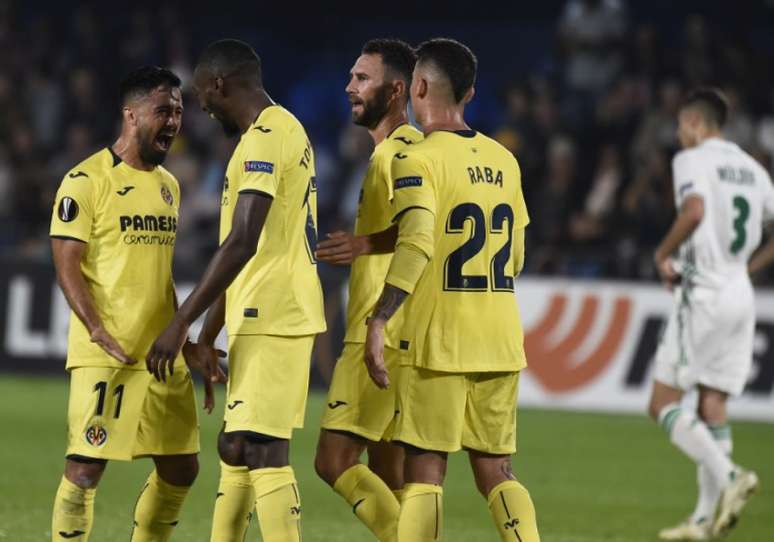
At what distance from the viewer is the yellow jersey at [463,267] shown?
5.59 meters

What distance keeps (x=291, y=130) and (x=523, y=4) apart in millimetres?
14757

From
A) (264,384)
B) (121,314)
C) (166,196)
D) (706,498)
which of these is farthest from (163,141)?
(706,498)

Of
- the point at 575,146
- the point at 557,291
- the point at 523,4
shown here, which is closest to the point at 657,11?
the point at 523,4

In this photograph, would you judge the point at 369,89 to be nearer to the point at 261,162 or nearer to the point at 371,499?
the point at 261,162

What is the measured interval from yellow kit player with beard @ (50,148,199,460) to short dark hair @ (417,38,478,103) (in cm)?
128

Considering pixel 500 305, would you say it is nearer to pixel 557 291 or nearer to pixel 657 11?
pixel 557 291

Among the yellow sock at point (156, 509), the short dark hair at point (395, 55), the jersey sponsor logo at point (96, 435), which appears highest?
the short dark hair at point (395, 55)

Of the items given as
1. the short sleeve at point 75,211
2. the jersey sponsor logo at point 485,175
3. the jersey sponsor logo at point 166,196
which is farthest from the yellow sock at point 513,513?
the short sleeve at point 75,211

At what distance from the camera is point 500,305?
5.69 m

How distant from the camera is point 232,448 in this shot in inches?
217

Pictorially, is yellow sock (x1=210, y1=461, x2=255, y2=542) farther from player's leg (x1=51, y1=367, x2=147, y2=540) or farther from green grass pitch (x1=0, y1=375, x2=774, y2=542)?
green grass pitch (x1=0, y1=375, x2=774, y2=542)

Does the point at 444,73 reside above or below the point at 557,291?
above

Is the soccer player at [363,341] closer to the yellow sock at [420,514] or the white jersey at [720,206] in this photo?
the yellow sock at [420,514]

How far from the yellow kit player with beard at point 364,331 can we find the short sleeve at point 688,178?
2.68 metres
